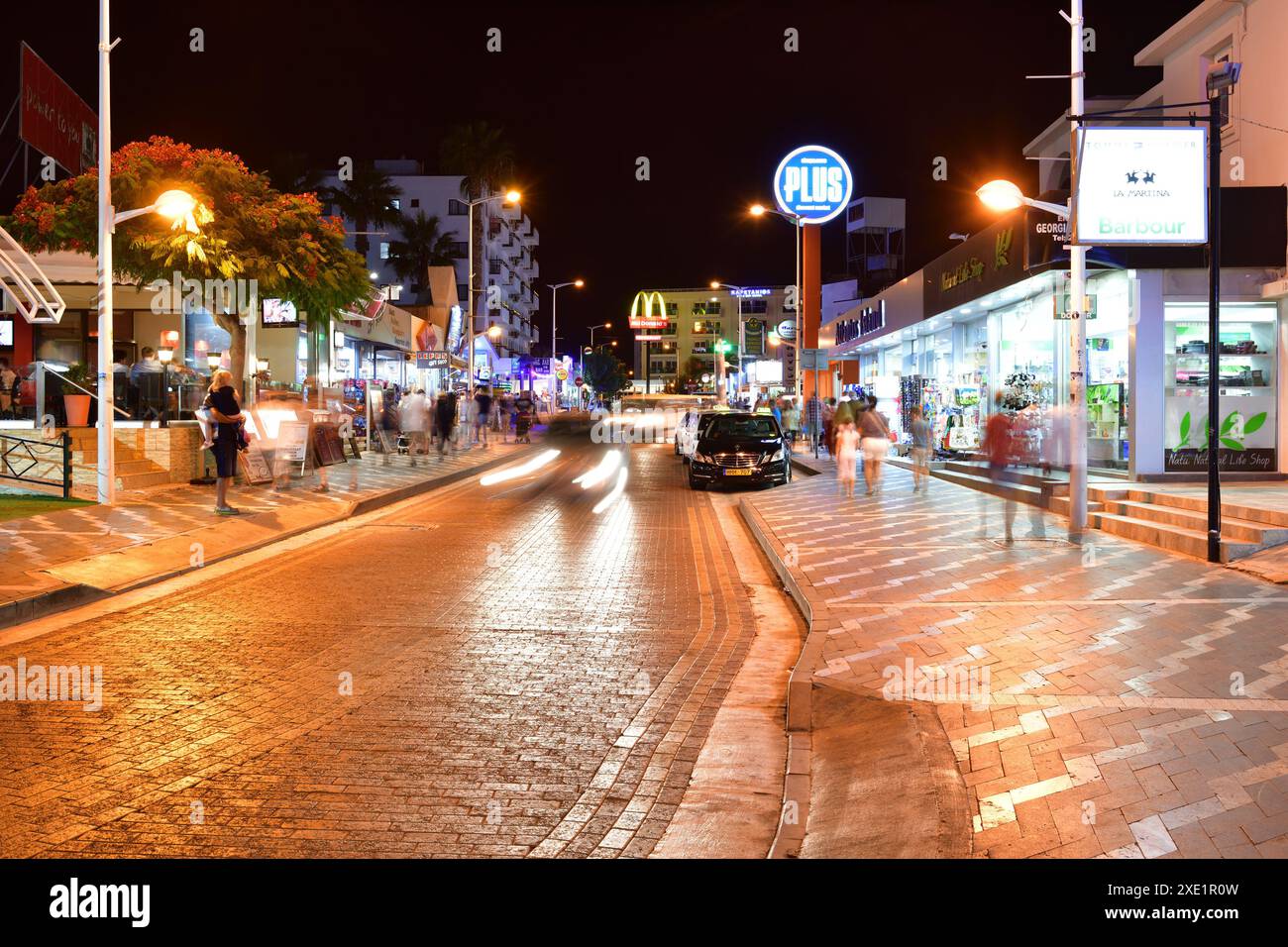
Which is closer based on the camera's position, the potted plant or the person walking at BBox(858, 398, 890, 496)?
the potted plant

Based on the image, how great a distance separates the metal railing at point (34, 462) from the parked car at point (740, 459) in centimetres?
1231

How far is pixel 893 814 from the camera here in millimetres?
5004

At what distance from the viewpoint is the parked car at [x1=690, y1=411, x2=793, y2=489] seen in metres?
23.5

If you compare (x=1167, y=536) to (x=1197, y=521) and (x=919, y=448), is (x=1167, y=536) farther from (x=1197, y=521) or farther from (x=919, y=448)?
(x=919, y=448)

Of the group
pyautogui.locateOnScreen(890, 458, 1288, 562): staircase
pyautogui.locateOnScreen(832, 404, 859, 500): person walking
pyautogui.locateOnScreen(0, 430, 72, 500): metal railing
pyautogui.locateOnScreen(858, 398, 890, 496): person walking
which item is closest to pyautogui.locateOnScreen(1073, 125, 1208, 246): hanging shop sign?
pyautogui.locateOnScreen(890, 458, 1288, 562): staircase

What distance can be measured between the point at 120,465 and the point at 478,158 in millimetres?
57942

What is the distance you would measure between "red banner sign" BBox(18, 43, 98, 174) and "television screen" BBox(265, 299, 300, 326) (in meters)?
10.5

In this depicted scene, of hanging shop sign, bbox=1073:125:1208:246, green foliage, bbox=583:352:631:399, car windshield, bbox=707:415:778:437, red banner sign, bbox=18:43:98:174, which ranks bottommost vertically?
car windshield, bbox=707:415:778:437

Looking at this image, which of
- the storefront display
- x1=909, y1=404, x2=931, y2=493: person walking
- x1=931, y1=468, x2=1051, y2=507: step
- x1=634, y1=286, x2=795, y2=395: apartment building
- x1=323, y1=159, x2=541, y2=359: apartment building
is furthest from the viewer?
x1=634, y1=286, x2=795, y2=395: apartment building

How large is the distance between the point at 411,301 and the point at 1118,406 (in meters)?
66.7

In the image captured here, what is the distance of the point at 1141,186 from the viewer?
43.9 ft

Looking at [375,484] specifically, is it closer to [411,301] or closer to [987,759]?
[987,759]

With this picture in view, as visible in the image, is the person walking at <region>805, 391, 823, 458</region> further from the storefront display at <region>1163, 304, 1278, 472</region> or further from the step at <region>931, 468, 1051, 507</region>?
the storefront display at <region>1163, 304, 1278, 472</region>

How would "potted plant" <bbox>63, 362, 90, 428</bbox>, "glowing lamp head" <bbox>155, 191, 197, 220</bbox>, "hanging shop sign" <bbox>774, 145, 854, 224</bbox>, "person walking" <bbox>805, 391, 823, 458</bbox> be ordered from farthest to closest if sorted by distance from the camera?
"hanging shop sign" <bbox>774, 145, 854, 224</bbox>, "person walking" <bbox>805, 391, 823, 458</bbox>, "potted plant" <bbox>63, 362, 90, 428</bbox>, "glowing lamp head" <bbox>155, 191, 197, 220</bbox>
